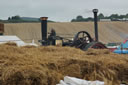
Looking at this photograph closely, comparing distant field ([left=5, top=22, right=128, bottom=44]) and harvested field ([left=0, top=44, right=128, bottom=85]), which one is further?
distant field ([left=5, top=22, right=128, bottom=44])

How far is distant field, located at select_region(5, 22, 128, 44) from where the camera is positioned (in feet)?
128

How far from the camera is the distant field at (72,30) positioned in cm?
3888

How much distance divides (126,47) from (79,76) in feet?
29.6

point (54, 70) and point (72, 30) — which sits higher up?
point (72, 30)

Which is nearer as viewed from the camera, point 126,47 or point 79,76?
point 79,76

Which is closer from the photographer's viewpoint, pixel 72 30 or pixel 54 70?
pixel 54 70

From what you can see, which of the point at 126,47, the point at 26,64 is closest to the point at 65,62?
the point at 26,64

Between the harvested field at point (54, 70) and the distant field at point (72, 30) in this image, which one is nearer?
the harvested field at point (54, 70)

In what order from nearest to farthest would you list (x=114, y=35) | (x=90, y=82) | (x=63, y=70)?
(x=90, y=82)
(x=63, y=70)
(x=114, y=35)

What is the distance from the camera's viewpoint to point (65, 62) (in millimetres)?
3393

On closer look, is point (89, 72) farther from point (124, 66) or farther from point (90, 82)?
point (124, 66)

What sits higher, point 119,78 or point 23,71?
point 23,71

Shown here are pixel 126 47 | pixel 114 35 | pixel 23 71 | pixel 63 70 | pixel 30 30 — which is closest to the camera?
pixel 23 71

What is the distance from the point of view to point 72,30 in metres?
44.4
